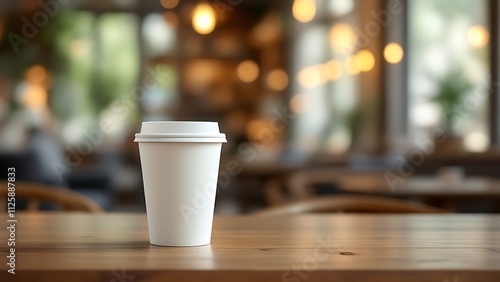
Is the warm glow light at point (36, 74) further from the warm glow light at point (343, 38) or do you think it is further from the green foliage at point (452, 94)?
the green foliage at point (452, 94)

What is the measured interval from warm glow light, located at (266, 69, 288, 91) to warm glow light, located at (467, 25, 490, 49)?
164 inches

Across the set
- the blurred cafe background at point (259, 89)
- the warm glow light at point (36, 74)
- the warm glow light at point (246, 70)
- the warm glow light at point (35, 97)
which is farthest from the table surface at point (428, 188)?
the warm glow light at point (36, 74)

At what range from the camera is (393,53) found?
6699mm

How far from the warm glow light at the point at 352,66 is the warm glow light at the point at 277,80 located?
2.01 m

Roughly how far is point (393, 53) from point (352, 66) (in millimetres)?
949

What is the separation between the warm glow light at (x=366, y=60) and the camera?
6.87 m

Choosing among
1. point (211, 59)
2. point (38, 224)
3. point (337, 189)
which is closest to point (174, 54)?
point (211, 59)

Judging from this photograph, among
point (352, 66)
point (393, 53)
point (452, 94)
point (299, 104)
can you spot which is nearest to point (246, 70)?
point (299, 104)

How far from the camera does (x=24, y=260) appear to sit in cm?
77

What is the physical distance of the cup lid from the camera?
2.83 feet

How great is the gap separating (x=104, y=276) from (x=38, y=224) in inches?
18.8

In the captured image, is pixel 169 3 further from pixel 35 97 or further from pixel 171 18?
pixel 35 97

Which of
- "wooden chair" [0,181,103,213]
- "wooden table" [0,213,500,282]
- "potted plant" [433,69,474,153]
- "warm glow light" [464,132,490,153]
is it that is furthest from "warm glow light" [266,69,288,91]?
"wooden table" [0,213,500,282]

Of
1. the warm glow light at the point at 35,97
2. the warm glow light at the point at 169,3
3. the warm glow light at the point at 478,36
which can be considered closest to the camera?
the warm glow light at the point at 478,36
